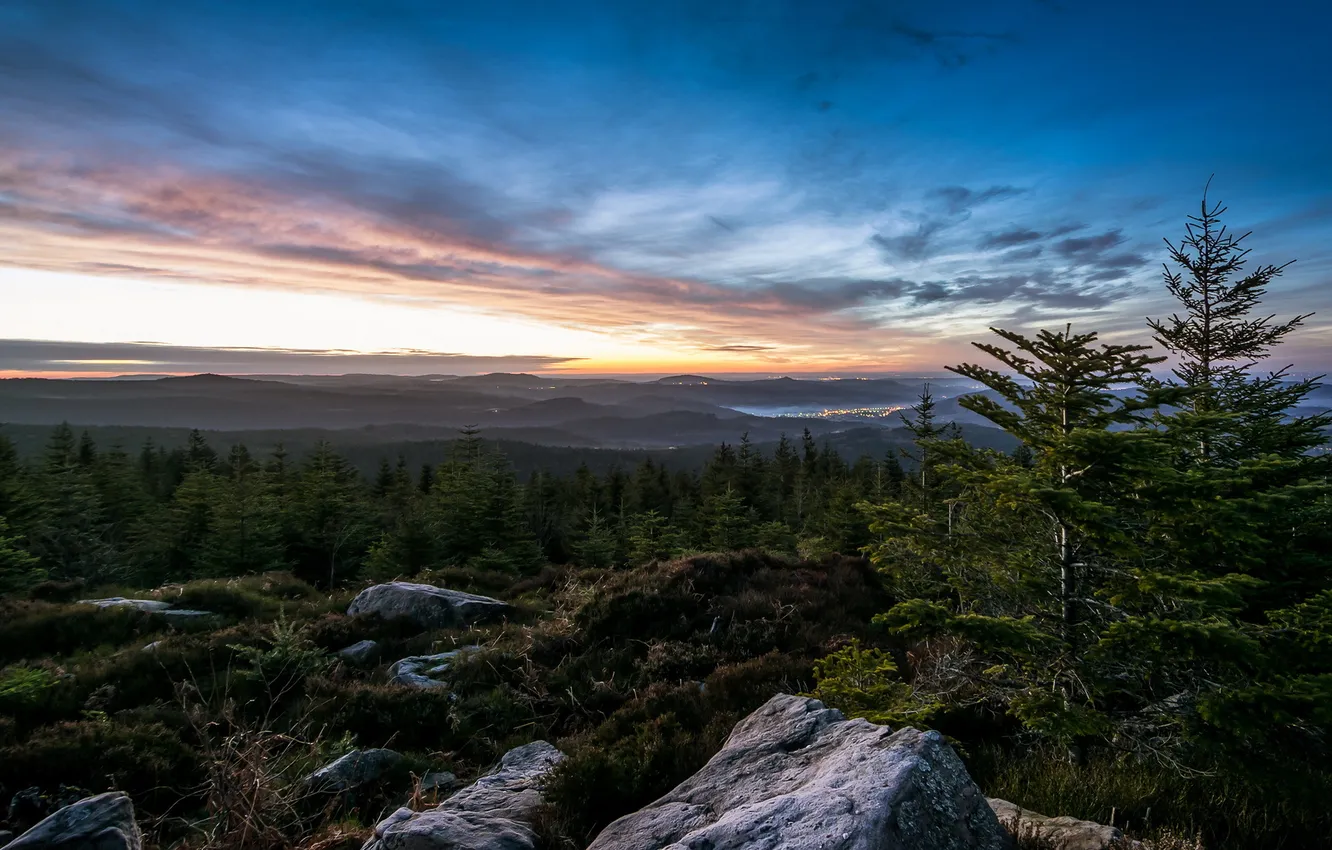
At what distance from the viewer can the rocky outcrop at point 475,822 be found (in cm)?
389

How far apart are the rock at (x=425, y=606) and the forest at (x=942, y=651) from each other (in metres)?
0.75

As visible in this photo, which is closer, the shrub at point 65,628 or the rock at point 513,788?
the rock at point 513,788

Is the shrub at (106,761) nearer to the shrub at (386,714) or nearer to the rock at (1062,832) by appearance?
the shrub at (386,714)

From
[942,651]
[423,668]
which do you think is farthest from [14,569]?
[942,651]

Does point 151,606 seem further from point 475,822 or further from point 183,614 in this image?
point 475,822

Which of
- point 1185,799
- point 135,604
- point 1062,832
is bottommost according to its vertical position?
point 135,604

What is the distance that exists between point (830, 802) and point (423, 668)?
349 inches

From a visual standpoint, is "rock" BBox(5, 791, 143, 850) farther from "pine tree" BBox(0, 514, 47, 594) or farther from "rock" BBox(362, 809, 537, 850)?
"pine tree" BBox(0, 514, 47, 594)

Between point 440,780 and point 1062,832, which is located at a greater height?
point 1062,832

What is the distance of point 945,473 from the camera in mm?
5211

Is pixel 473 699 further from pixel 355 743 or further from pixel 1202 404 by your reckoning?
pixel 1202 404

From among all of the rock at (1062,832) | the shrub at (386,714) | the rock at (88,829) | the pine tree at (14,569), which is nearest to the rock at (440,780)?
the shrub at (386,714)

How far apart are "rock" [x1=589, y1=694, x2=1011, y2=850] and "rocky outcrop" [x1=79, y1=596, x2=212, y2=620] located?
1287cm

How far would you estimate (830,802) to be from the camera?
311 centimetres
